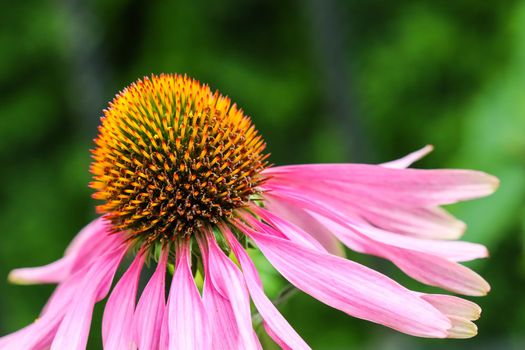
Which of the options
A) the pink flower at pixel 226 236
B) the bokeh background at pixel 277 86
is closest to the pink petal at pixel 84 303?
the pink flower at pixel 226 236

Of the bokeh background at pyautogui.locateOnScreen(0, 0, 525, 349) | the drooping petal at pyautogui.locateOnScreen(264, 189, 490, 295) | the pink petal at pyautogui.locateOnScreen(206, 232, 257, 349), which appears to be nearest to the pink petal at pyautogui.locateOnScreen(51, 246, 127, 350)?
the pink petal at pyautogui.locateOnScreen(206, 232, 257, 349)

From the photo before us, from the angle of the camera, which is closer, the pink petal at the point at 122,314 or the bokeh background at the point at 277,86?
the pink petal at the point at 122,314

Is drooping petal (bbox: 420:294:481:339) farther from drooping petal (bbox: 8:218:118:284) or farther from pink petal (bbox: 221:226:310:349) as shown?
drooping petal (bbox: 8:218:118:284)

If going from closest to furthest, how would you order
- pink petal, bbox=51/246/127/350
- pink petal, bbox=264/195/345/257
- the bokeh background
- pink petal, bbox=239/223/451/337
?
1. pink petal, bbox=239/223/451/337
2. pink petal, bbox=51/246/127/350
3. pink petal, bbox=264/195/345/257
4. the bokeh background

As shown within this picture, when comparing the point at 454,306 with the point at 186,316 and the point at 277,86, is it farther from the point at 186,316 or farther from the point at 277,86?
the point at 277,86

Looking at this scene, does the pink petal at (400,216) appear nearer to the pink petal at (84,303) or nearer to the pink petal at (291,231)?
the pink petal at (291,231)

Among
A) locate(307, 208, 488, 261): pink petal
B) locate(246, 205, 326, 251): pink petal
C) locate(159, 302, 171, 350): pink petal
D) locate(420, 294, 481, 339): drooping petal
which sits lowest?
locate(420, 294, 481, 339): drooping petal

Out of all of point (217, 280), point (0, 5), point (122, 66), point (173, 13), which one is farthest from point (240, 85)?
point (217, 280)
